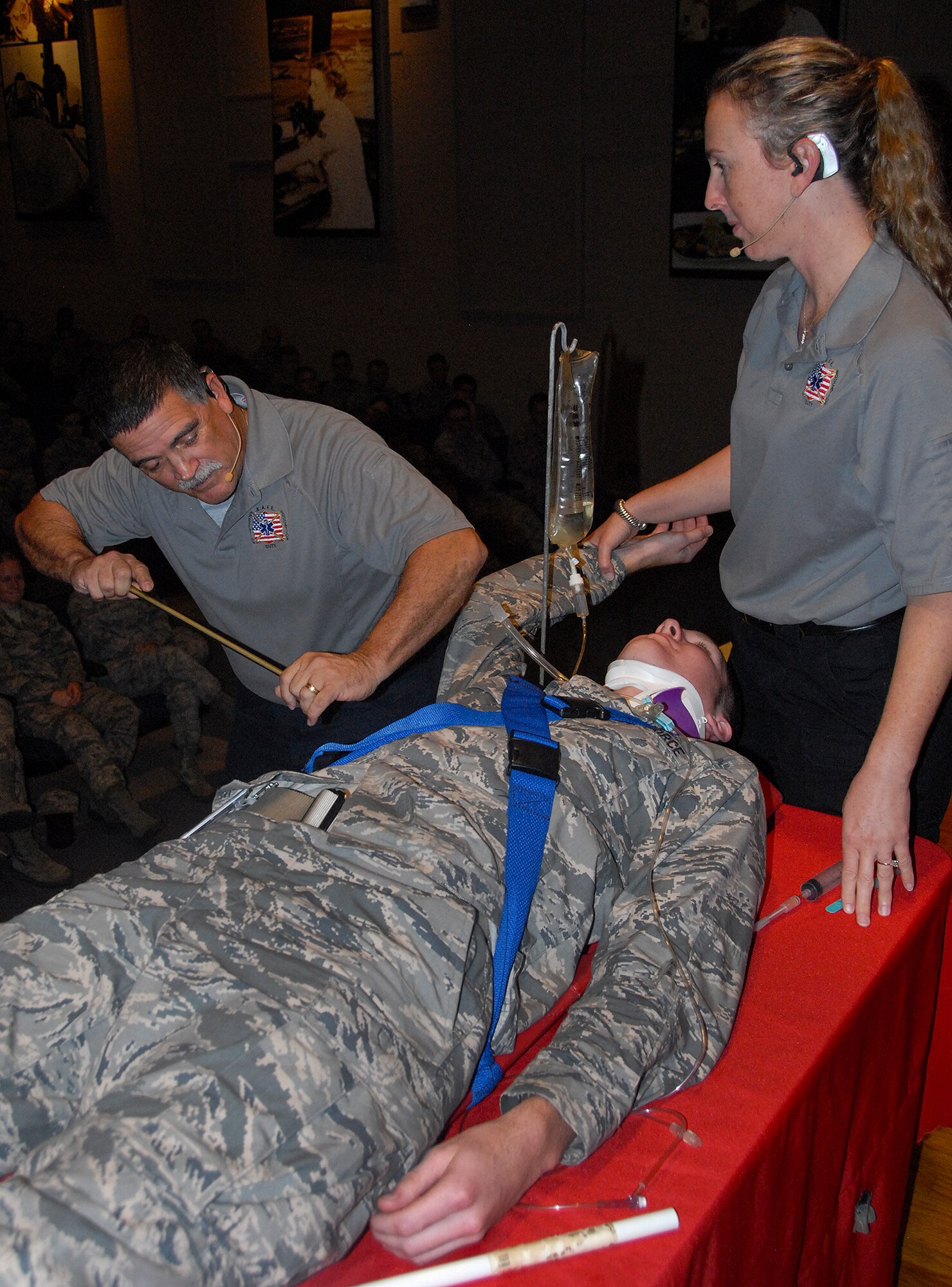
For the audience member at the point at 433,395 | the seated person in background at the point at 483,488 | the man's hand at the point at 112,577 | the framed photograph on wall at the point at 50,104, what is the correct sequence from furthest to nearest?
the framed photograph on wall at the point at 50,104, the audience member at the point at 433,395, the seated person in background at the point at 483,488, the man's hand at the point at 112,577

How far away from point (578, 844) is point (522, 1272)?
518 mm

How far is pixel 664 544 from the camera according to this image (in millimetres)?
2115

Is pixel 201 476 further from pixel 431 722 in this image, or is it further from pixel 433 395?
pixel 433 395

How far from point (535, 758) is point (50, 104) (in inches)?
430

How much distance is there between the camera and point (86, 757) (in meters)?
3.53

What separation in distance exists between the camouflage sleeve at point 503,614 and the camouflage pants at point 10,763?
75.1 inches

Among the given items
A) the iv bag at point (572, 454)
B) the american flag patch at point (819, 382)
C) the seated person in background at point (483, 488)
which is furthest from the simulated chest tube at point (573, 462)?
the seated person in background at point (483, 488)

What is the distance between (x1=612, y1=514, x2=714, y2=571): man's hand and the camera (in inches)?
82.6

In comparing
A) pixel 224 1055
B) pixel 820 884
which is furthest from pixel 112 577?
pixel 820 884

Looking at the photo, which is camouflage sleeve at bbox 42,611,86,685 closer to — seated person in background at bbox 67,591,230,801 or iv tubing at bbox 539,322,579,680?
seated person in background at bbox 67,591,230,801

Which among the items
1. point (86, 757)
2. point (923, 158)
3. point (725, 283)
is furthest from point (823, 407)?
point (725, 283)

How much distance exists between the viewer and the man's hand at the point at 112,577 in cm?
187

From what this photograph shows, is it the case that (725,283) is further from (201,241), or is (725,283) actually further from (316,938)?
(316,938)

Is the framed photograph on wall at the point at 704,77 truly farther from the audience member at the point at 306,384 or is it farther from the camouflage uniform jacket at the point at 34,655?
the camouflage uniform jacket at the point at 34,655
